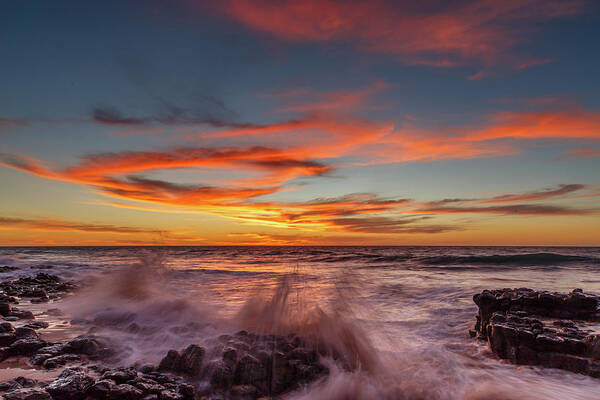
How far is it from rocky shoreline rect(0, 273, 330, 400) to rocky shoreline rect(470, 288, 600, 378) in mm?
4140

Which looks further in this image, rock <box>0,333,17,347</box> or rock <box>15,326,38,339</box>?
rock <box>15,326,38,339</box>

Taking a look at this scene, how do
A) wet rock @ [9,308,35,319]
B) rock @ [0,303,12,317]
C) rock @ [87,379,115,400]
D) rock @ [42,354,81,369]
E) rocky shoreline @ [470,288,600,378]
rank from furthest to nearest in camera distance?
1. rock @ [0,303,12,317]
2. wet rock @ [9,308,35,319]
3. rocky shoreline @ [470,288,600,378]
4. rock @ [42,354,81,369]
5. rock @ [87,379,115,400]

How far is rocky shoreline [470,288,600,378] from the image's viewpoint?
6.04m

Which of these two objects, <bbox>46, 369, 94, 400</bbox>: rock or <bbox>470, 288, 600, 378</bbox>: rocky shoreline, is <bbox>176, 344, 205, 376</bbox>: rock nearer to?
<bbox>46, 369, 94, 400</bbox>: rock

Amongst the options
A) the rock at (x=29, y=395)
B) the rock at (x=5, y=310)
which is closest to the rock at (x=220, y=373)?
the rock at (x=29, y=395)

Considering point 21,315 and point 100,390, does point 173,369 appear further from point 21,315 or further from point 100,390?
point 21,315

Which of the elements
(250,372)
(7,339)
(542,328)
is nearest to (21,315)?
(7,339)

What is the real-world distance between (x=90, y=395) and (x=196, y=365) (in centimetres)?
186

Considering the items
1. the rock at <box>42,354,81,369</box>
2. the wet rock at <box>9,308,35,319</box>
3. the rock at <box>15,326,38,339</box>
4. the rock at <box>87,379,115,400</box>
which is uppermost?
the rock at <box>87,379,115,400</box>

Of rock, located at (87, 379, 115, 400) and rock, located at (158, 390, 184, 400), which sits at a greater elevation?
rock, located at (87, 379, 115, 400)

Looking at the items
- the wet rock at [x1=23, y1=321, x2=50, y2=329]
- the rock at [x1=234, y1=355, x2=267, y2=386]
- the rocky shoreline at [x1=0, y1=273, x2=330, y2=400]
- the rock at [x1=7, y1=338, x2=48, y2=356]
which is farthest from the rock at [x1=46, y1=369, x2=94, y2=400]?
the wet rock at [x1=23, y1=321, x2=50, y2=329]

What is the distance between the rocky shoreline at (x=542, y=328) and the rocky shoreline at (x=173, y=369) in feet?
13.6

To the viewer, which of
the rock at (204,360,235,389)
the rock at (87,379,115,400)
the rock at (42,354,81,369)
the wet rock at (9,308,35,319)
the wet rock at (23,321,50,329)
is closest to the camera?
the rock at (87,379,115,400)

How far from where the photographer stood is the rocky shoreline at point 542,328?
604cm
